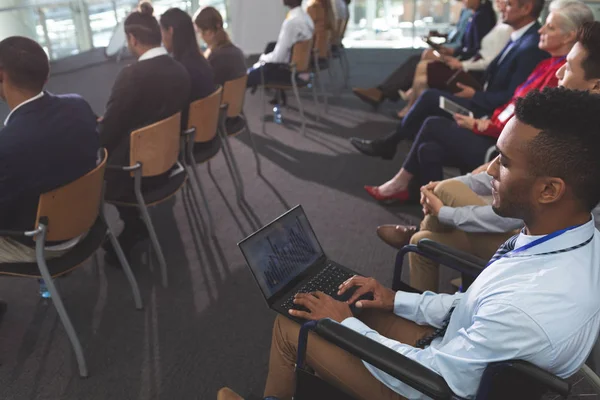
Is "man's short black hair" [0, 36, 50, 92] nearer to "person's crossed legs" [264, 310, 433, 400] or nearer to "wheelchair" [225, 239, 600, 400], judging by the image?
"person's crossed legs" [264, 310, 433, 400]

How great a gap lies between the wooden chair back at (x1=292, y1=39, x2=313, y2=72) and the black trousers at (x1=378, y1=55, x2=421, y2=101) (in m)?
1.02

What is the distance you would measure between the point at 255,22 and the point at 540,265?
6507 mm

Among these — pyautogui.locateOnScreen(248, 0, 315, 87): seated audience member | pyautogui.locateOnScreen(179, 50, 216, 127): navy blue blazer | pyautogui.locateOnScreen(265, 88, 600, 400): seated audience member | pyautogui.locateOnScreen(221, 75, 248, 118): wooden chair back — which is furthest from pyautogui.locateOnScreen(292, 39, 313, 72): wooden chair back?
A: pyautogui.locateOnScreen(265, 88, 600, 400): seated audience member

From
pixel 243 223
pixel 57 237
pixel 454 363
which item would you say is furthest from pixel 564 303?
pixel 243 223

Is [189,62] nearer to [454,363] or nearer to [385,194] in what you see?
[385,194]

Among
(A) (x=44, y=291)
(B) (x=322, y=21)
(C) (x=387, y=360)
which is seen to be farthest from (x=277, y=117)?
(C) (x=387, y=360)

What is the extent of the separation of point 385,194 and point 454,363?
2204mm

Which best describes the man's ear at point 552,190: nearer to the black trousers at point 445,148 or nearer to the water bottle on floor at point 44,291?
the black trousers at point 445,148

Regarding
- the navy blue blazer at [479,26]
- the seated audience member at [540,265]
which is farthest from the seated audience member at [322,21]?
the seated audience member at [540,265]

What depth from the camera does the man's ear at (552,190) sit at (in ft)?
3.25

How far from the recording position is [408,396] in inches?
44.7

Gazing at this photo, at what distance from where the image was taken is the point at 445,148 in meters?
2.84

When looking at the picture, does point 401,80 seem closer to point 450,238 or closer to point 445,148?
point 445,148

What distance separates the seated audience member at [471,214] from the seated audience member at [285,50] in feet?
8.71
